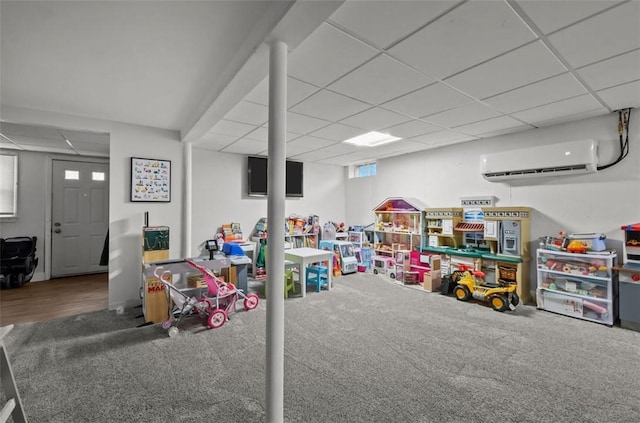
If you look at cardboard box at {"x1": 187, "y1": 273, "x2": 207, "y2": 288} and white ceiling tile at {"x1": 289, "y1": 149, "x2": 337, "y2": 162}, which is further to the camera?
white ceiling tile at {"x1": 289, "y1": 149, "x2": 337, "y2": 162}

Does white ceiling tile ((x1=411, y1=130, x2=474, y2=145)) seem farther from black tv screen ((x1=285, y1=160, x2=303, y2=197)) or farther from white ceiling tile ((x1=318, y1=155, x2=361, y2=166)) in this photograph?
black tv screen ((x1=285, y1=160, x2=303, y2=197))

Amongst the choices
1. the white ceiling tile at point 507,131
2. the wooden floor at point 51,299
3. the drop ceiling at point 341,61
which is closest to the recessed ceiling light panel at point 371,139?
the drop ceiling at point 341,61

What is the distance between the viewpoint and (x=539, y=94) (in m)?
2.88

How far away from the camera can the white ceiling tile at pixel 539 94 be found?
2621 mm

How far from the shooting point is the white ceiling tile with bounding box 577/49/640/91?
2230 mm

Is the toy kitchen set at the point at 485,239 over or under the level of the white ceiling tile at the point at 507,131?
under

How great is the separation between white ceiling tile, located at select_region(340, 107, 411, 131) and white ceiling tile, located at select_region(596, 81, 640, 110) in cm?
195

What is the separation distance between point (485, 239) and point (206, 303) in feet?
13.5

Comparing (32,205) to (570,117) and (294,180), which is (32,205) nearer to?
(294,180)

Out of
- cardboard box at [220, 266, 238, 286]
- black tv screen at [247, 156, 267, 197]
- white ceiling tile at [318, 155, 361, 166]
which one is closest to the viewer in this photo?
cardboard box at [220, 266, 238, 286]

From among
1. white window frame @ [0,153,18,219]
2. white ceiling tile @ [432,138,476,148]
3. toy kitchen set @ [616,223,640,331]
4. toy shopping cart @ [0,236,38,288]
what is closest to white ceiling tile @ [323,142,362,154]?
white ceiling tile @ [432,138,476,148]

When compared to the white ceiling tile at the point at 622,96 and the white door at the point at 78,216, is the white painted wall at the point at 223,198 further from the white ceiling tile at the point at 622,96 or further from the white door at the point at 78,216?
the white ceiling tile at the point at 622,96

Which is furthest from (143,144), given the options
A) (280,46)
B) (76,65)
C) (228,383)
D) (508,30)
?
(508,30)

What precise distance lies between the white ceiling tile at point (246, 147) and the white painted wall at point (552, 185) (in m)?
2.93
